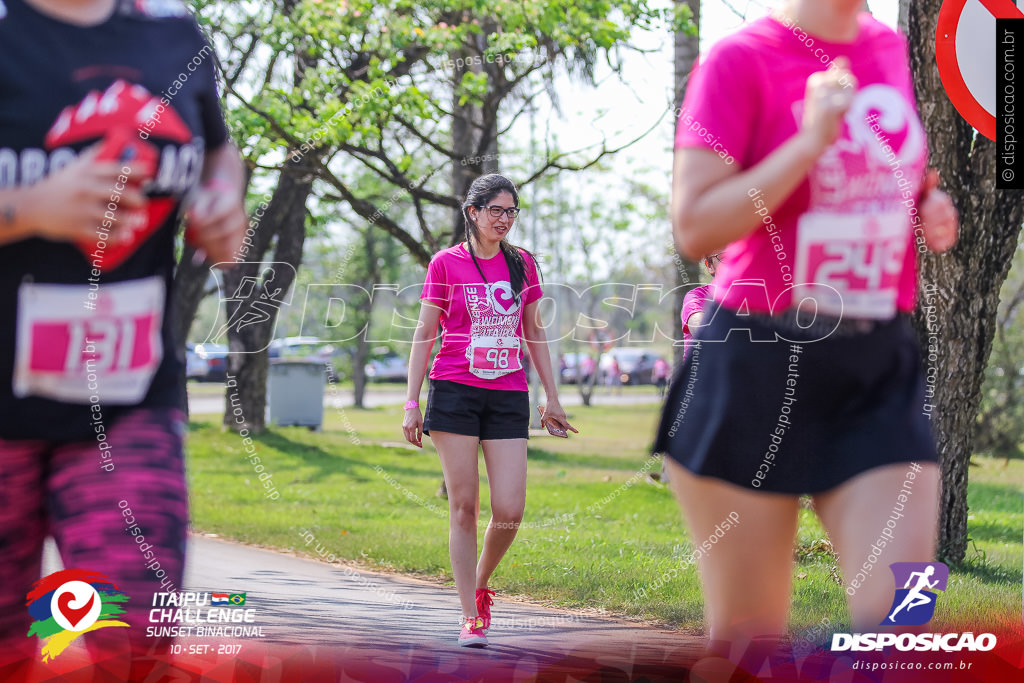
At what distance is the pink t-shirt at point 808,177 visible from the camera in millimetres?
2066

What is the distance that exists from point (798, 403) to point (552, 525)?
4.90 meters

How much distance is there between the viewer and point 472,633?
436cm

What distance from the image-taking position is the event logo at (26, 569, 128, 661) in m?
2.07

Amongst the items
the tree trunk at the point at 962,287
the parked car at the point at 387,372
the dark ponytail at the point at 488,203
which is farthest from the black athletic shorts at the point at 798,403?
the parked car at the point at 387,372

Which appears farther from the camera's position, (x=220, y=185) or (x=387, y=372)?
Result: (x=387, y=372)

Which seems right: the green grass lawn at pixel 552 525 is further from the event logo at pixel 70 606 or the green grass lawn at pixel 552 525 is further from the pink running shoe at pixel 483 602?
the event logo at pixel 70 606

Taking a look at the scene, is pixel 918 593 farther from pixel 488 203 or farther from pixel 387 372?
pixel 387 372

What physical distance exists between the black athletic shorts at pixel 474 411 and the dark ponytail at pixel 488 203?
1.36 feet

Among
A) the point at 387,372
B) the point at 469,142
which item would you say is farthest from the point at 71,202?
the point at 387,372

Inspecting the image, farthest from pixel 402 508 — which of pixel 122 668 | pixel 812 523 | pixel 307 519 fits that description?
pixel 122 668

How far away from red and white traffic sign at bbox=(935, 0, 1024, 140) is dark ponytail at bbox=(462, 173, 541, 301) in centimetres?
171

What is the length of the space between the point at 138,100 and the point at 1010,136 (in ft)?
10.7

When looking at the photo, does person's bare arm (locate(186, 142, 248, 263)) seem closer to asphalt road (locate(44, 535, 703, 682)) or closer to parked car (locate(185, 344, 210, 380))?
parked car (locate(185, 344, 210, 380))

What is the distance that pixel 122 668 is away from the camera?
92.2 inches
